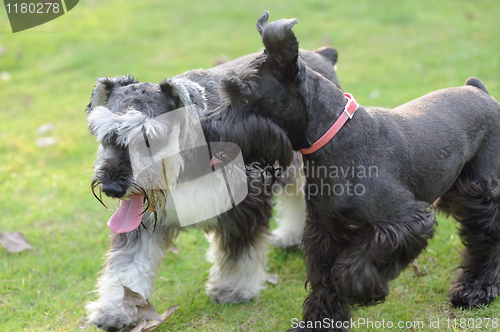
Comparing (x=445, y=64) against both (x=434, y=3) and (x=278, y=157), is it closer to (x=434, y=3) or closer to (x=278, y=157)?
(x=434, y=3)

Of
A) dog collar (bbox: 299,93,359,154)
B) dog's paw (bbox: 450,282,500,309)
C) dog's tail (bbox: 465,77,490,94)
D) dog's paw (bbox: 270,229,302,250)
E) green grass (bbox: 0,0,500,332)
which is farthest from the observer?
dog's paw (bbox: 270,229,302,250)

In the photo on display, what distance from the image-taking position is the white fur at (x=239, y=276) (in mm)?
3926

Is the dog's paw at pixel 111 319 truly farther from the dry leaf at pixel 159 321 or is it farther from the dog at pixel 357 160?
the dog at pixel 357 160

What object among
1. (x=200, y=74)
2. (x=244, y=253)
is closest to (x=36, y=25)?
(x=200, y=74)

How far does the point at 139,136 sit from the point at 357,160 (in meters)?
1.32

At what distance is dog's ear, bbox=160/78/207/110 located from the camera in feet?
10.5

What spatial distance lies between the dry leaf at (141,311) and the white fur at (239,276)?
1.87 feet

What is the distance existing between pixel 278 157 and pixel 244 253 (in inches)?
54.4

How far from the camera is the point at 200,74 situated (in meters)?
3.89

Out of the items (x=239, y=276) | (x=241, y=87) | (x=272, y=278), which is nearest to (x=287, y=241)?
(x=272, y=278)

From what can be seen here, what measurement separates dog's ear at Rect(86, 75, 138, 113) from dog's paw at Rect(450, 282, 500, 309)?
2.85 m

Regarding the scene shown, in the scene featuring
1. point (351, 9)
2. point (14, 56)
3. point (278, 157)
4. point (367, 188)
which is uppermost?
point (278, 157)

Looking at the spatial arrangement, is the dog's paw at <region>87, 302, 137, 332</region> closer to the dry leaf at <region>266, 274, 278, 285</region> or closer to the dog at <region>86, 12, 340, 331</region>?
the dog at <region>86, 12, 340, 331</region>

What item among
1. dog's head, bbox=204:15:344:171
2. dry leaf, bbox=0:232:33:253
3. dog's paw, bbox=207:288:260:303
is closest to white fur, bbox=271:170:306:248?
dog's paw, bbox=207:288:260:303
